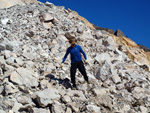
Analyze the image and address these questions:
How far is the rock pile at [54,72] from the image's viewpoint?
5910 millimetres

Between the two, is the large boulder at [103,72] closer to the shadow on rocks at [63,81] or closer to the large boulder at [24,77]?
the shadow on rocks at [63,81]

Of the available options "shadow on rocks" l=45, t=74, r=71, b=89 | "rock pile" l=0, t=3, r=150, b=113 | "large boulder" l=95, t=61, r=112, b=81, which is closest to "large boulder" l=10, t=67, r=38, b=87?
"rock pile" l=0, t=3, r=150, b=113

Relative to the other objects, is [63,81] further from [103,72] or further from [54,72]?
[103,72]

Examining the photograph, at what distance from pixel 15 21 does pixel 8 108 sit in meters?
7.89

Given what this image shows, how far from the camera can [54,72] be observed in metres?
8.20

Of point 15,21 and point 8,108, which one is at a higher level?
point 15,21

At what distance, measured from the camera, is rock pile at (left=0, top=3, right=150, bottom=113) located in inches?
233

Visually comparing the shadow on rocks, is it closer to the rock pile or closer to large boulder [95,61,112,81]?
the rock pile

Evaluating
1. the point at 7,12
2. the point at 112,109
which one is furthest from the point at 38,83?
the point at 7,12

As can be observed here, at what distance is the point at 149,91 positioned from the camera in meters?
8.45

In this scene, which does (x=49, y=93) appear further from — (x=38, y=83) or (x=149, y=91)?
(x=149, y=91)

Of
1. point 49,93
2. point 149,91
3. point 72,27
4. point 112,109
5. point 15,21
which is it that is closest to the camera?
point 49,93

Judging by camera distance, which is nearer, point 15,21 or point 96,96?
point 96,96

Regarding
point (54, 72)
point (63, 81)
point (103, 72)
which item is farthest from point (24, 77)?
point (103, 72)
